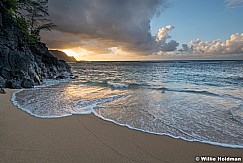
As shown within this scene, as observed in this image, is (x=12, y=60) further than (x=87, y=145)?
Yes

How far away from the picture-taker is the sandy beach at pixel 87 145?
3760 millimetres

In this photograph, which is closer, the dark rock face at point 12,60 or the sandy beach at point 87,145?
the sandy beach at point 87,145

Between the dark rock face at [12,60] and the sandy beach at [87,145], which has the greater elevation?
the dark rock face at [12,60]

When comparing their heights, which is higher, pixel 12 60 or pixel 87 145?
pixel 12 60

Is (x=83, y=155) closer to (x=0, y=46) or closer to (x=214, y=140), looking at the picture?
(x=214, y=140)

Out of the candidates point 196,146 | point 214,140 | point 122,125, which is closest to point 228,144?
point 214,140

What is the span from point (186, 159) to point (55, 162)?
2.69m

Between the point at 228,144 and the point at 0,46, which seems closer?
the point at 228,144

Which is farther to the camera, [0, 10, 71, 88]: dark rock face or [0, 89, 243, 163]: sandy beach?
[0, 10, 71, 88]: dark rock face

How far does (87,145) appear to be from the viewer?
4328 millimetres

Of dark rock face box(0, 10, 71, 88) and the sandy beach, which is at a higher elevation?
dark rock face box(0, 10, 71, 88)

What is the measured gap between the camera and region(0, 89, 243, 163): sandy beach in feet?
12.3

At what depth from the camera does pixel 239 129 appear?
588 centimetres

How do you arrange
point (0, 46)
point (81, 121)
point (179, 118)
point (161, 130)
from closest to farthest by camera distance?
point (161, 130) < point (81, 121) < point (179, 118) < point (0, 46)
